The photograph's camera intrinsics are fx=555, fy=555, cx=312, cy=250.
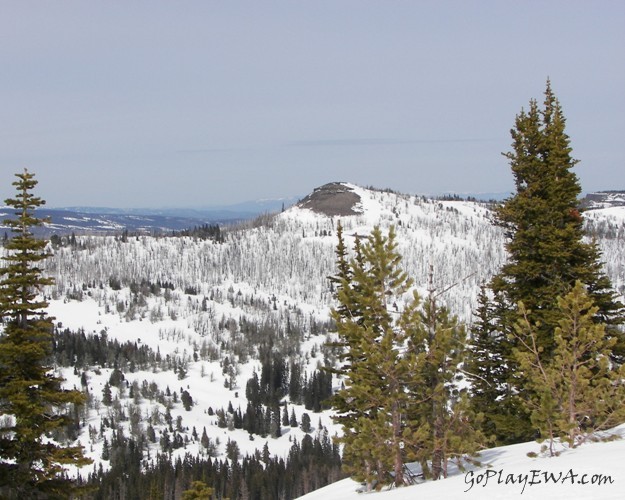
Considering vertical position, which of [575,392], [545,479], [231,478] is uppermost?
[575,392]

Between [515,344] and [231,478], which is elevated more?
[515,344]

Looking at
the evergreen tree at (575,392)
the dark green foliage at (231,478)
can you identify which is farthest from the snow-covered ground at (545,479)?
the dark green foliage at (231,478)

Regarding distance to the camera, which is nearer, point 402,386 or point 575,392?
point 575,392

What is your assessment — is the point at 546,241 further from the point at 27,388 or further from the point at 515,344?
the point at 27,388

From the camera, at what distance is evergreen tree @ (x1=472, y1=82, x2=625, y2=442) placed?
21094 mm

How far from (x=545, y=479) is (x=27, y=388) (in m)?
15.2

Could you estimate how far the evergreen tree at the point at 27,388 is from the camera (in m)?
17.2

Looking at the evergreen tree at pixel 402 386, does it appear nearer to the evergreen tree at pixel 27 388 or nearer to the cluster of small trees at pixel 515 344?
the cluster of small trees at pixel 515 344

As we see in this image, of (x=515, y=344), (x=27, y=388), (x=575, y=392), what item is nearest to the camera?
(x=575, y=392)

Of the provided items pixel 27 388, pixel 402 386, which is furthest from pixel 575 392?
pixel 27 388

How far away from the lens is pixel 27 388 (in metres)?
17.7

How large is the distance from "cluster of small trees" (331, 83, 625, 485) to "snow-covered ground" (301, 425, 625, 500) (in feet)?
3.04

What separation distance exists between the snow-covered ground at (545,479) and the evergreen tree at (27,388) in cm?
1015

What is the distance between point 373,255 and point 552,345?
8115mm
